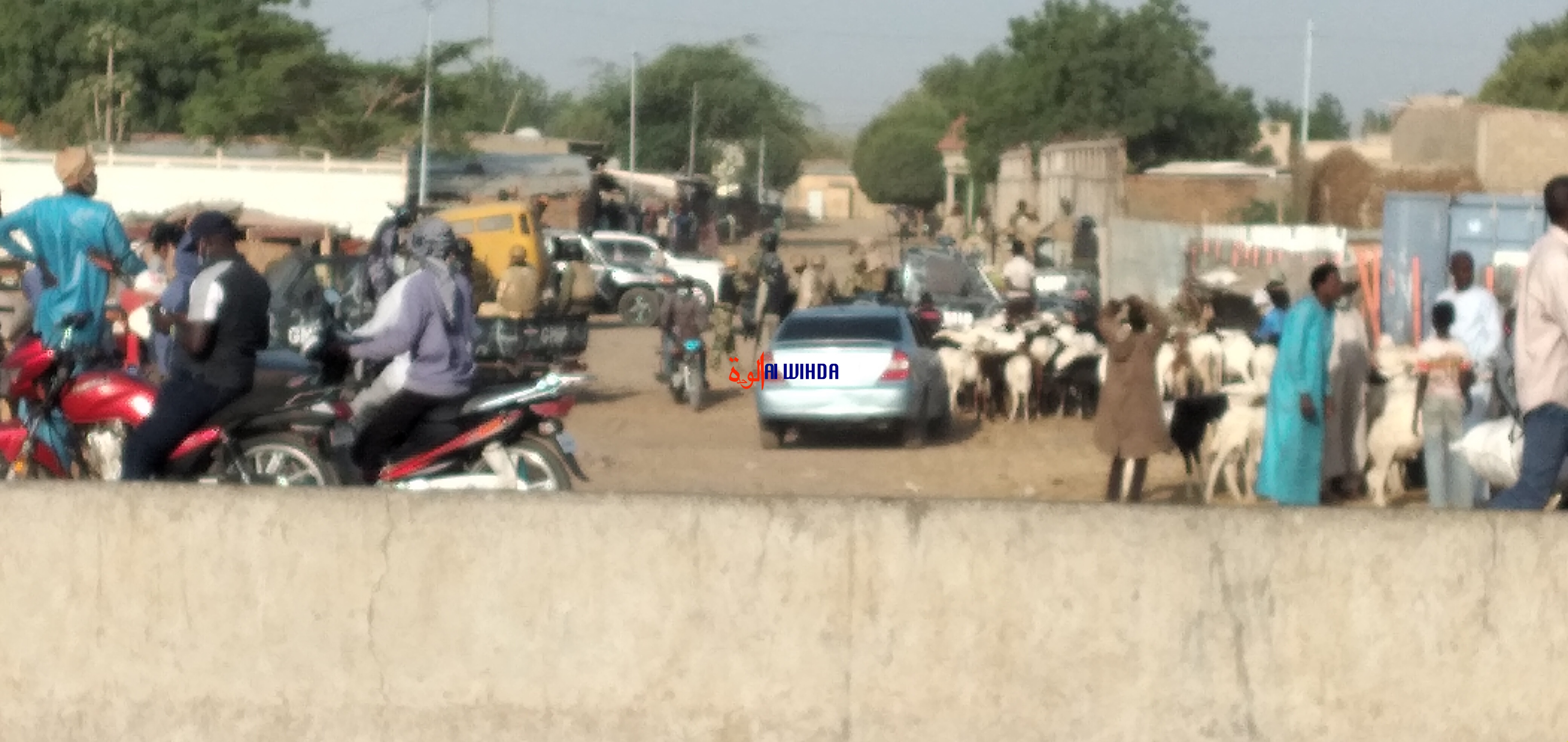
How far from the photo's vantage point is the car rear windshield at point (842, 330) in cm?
2098

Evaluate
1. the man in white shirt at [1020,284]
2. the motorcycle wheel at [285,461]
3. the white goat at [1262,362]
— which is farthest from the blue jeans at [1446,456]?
the man in white shirt at [1020,284]

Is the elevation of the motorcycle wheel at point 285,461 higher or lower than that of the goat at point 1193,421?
higher

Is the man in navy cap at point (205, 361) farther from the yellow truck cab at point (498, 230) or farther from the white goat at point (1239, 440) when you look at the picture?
the yellow truck cab at point (498, 230)

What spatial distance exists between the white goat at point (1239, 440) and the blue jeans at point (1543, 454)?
8234mm

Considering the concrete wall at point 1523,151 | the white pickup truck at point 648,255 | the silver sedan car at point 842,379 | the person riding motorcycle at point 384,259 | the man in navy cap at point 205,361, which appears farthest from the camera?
the white pickup truck at point 648,255

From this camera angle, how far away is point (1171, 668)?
5621 millimetres

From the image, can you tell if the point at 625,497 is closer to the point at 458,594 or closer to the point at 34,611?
the point at 458,594

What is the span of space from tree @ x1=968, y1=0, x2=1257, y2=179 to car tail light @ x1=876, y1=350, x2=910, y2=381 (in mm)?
38181

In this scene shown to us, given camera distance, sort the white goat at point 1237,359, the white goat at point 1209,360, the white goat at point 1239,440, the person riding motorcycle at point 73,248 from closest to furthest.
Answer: the person riding motorcycle at point 73,248
the white goat at point 1239,440
the white goat at point 1237,359
the white goat at point 1209,360

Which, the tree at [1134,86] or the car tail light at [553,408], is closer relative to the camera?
the car tail light at [553,408]

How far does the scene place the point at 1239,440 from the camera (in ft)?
53.1

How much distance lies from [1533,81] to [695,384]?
1470 inches

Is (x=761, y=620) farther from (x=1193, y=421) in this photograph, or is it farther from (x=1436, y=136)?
(x=1436, y=136)

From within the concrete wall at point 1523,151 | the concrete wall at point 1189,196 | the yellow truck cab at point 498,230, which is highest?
the concrete wall at point 1523,151
